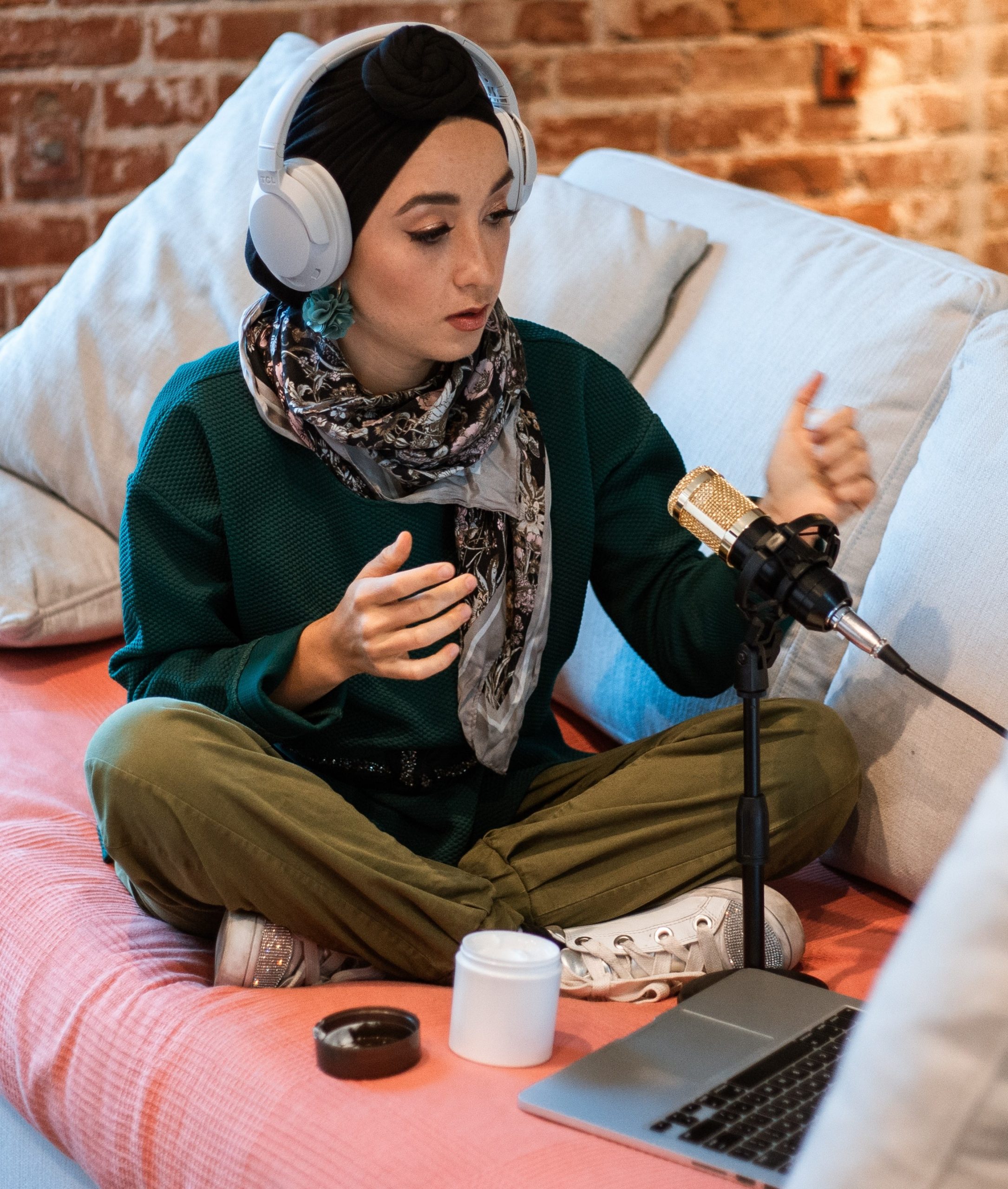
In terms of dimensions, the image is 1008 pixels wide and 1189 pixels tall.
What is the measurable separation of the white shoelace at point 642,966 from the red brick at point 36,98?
1.81 metres

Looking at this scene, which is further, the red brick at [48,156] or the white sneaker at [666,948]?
the red brick at [48,156]

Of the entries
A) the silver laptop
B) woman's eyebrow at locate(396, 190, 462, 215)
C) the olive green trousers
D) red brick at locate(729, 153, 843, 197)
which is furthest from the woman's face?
red brick at locate(729, 153, 843, 197)

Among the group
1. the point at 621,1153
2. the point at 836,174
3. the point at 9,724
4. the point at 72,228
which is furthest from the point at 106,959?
the point at 836,174

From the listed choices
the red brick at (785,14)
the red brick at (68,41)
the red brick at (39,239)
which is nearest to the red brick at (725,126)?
the red brick at (785,14)

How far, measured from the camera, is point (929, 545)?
1275mm

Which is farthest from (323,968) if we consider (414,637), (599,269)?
(599,269)

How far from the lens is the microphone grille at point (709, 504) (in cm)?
113

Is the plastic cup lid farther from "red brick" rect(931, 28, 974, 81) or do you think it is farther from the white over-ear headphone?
"red brick" rect(931, 28, 974, 81)

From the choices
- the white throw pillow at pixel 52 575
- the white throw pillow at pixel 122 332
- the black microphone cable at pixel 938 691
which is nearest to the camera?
the black microphone cable at pixel 938 691

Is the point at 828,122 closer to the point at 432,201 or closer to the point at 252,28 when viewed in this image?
the point at 252,28

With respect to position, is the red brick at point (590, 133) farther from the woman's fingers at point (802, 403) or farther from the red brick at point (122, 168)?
the woman's fingers at point (802, 403)

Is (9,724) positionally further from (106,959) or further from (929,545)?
(929,545)

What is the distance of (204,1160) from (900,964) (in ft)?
1.91

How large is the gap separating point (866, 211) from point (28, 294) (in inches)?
62.1
